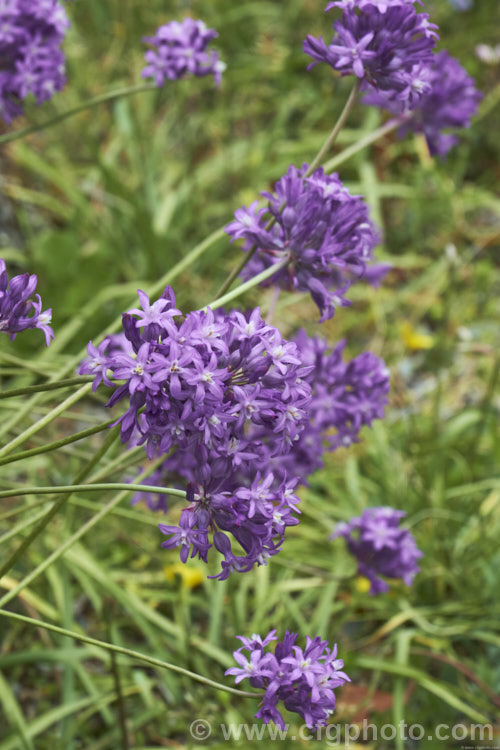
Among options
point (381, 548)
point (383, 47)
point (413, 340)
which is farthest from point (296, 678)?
point (413, 340)

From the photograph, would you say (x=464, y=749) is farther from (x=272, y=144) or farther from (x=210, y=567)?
(x=272, y=144)

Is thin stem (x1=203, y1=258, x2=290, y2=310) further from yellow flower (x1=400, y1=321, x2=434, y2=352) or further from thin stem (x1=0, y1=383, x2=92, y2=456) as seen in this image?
yellow flower (x1=400, y1=321, x2=434, y2=352)

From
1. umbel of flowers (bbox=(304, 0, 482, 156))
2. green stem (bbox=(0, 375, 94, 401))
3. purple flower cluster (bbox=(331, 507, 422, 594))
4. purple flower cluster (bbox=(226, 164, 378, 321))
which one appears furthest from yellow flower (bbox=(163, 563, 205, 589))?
umbel of flowers (bbox=(304, 0, 482, 156))

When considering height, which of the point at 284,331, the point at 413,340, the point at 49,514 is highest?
the point at 284,331

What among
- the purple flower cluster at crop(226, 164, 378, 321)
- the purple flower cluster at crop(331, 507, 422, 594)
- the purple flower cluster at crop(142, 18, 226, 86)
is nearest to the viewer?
the purple flower cluster at crop(226, 164, 378, 321)

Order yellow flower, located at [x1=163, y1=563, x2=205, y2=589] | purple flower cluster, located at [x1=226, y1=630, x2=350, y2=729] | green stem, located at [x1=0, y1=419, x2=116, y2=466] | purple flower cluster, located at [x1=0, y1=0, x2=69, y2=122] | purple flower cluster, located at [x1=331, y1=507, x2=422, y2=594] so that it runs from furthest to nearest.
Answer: yellow flower, located at [x1=163, y1=563, x2=205, y2=589], purple flower cluster, located at [x1=331, y1=507, x2=422, y2=594], purple flower cluster, located at [x1=0, y1=0, x2=69, y2=122], purple flower cluster, located at [x1=226, y1=630, x2=350, y2=729], green stem, located at [x1=0, y1=419, x2=116, y2=466]

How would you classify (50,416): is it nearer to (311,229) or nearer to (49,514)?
(49,514)
